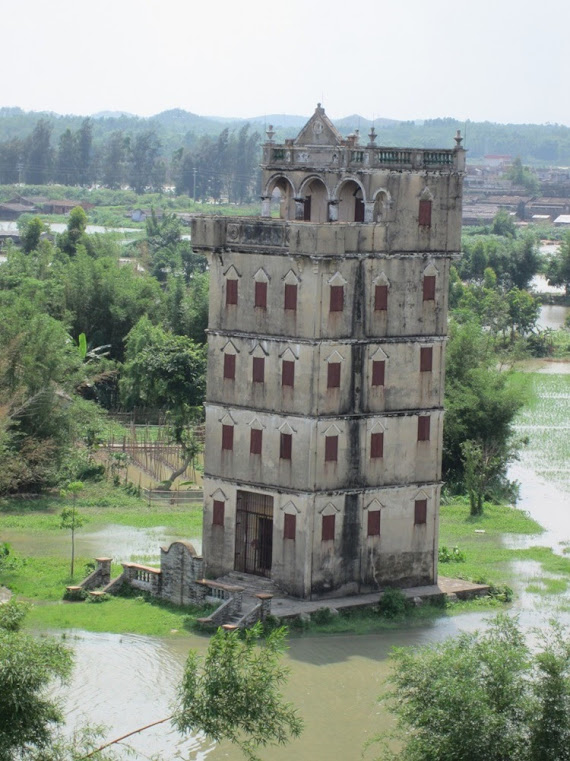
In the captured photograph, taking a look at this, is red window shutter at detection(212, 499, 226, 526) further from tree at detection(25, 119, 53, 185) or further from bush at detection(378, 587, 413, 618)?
tree at detection(25, 119, 53, 185)

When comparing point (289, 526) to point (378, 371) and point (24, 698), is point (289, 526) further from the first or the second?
point (24, 698)

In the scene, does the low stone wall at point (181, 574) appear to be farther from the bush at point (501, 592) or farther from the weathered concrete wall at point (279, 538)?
the bush at point (501, 592)

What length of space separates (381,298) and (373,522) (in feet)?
16.8

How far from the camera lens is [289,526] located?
37.7 metres

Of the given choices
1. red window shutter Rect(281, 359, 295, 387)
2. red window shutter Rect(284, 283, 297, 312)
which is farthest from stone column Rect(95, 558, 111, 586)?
red window shutter Rect(284, 283, 297, 312)

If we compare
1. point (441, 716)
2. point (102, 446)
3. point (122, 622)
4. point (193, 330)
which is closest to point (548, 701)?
point (441, 716)

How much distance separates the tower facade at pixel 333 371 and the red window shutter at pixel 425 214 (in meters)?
0.03

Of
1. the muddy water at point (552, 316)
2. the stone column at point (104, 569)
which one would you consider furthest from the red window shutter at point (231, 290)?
the muddy water at point (552, 316)

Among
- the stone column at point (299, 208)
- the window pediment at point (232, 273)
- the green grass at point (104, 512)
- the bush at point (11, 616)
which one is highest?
the stone column at point (299, 208)

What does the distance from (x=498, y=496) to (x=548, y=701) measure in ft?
90.1

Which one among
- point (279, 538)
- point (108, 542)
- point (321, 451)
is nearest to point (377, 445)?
point (321, 451)

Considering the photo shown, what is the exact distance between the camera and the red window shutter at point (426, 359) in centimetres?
3891

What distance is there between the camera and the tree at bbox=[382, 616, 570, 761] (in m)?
24.9

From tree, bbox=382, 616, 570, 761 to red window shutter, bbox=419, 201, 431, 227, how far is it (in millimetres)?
14142
